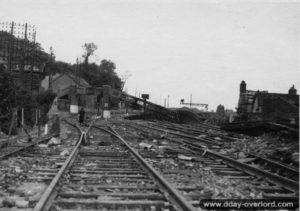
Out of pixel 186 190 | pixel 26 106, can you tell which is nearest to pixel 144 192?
pixel 186 190

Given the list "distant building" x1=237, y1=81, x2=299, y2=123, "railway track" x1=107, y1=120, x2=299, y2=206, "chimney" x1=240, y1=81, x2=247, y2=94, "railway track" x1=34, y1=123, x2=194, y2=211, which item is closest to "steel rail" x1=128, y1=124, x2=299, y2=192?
"railway track" x1=107, y1=120, x2=299, y2=206

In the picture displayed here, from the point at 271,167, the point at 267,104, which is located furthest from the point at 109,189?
the point at 267,104

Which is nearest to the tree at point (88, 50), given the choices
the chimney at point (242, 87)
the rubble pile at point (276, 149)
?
the chimney at point (242, 87)

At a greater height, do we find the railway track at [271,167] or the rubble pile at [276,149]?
the rubble pile at [276,149]

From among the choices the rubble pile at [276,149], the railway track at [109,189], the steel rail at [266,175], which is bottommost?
the railway track at [109,189]

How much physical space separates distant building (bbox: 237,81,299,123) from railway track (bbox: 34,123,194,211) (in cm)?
1887

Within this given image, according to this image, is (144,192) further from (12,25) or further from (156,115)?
(156,115)

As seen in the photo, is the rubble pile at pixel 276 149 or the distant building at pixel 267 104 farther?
the distant building at pixel 267 104

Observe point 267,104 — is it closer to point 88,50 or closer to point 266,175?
point 266,175

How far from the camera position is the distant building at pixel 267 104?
101 feet

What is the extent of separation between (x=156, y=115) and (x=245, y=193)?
36113 mm

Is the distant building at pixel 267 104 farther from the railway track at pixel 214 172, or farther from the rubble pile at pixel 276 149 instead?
the railway track at pixel 214 172

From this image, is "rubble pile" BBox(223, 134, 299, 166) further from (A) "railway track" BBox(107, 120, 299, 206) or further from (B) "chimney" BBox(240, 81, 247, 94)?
(B) "chimney" BBox(240, 81, 247, 94)

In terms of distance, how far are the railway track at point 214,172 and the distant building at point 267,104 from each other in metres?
16.3
